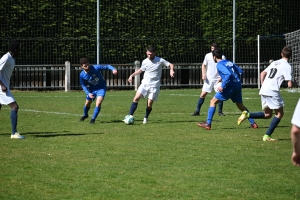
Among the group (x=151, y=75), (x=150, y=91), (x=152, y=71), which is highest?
(x=152, y=71)

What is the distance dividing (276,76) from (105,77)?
19.4 m

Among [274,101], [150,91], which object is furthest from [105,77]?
[274,101]

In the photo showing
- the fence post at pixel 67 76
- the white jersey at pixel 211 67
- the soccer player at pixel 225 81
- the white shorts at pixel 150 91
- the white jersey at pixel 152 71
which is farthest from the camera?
the fence post at pixel 67 76

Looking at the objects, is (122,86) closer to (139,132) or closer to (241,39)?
(241,39)

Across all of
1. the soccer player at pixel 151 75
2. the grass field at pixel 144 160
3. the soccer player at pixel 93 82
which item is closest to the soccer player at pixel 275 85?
the grass field at pixel 144 160

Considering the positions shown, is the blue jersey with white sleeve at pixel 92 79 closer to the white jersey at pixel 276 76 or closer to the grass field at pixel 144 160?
the grass field at pixel 144 160

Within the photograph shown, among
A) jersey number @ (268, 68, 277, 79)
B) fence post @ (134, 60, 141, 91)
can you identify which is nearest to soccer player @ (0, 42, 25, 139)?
jersey number @ (268, 68, 277, 79)

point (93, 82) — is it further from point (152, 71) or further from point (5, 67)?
point (5, 67)

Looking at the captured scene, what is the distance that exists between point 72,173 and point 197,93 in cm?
1986

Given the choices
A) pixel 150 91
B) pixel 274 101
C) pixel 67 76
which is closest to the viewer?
A: pixel 274 101

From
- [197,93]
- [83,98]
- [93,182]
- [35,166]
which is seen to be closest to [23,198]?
[93,182]

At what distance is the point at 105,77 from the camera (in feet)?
108

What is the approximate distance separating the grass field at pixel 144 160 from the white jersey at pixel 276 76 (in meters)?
1.00

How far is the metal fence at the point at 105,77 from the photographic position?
31.7 meters
